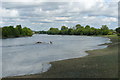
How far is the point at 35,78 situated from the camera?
59.3 feet

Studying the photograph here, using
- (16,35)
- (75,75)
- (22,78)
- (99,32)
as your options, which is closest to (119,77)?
(75,75)

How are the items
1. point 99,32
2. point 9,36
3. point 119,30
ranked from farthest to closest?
point 99,32 → point 9,36 → point 119,30

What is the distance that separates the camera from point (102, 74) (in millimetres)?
18562

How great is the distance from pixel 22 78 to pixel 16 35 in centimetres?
16544

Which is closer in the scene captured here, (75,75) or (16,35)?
(75,75)

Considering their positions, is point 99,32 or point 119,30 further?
point 99,32

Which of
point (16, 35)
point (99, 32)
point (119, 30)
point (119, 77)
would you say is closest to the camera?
point (119, 77)

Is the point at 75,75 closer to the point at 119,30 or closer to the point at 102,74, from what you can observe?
the point at 102,74

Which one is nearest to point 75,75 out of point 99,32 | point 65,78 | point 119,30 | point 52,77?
point 65,78

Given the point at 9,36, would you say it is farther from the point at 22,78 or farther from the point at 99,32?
the point at 22,78

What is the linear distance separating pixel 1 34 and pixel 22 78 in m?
142

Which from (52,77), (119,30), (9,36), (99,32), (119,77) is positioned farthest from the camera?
(99,32)

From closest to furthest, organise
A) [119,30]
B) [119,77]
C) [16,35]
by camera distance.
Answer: [119,77] → [119,30] → [16,35]

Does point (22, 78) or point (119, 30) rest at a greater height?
point (119, 30)
